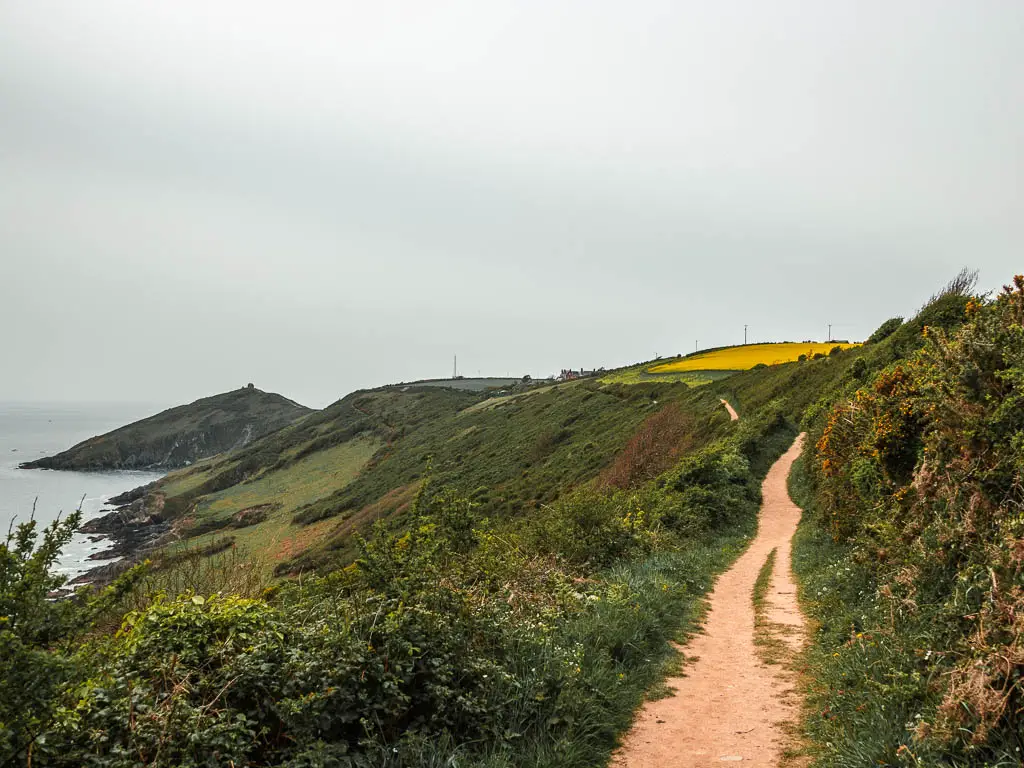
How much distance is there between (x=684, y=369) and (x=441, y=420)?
3655 cm

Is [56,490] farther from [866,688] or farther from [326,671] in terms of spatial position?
[866,688]

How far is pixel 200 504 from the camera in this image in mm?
77875

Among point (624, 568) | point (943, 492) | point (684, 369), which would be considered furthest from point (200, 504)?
point (943, 492)

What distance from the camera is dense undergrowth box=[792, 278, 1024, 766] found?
4.02 meters

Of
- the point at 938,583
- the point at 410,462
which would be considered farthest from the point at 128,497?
the point at 938,583

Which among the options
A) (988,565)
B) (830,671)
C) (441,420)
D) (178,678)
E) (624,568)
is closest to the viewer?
(178,678)

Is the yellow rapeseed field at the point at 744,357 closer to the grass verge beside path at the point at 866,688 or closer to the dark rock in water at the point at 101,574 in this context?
the dark rock in water at the point at 101,574

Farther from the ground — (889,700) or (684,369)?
(684,369)

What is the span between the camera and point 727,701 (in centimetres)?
643

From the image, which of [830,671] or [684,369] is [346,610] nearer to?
[830,671]

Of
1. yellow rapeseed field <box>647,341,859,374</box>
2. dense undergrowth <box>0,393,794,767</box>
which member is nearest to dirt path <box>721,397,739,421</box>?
yellow rapeseed field <box>647,341,859,374</box>

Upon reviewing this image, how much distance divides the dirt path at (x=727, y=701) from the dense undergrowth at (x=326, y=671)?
34 cm

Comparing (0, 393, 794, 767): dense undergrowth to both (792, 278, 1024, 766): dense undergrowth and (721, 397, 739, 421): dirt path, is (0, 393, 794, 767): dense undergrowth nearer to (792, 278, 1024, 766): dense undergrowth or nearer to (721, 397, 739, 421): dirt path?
(792, 278, 1024, 766): dense undergrowth

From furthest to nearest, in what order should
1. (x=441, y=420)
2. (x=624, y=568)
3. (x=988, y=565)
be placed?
(x=441, y=420) < (x=624, y=568) < (x=988, y=565)
